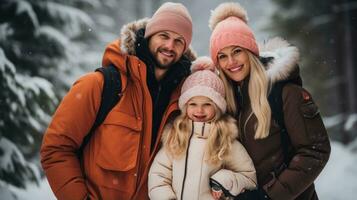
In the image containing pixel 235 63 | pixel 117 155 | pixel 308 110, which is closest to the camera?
pixel 308 110

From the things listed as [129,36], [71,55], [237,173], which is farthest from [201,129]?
[71,55]

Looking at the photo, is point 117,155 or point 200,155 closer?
point 117,155

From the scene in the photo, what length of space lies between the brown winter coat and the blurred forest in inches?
112

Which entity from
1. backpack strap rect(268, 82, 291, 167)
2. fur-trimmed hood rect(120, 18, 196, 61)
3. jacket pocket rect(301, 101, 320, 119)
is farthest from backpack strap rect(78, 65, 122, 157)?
jacket pocket rect(301, 101, 320, 119)

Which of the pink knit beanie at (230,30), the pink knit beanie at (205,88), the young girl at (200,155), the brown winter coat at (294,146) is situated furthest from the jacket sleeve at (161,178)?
the pink knit beanie at (230,30)

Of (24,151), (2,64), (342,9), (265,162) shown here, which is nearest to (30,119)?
(2,64)

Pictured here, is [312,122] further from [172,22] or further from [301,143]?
[172,22]

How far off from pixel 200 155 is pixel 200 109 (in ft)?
1.67

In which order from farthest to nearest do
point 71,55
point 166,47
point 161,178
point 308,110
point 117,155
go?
1. point 71,55
2. point 166,47
3. point 161,178
4. point 117,155
5. point 308,110

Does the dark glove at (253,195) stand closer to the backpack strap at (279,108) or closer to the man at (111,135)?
the backpack strap at (279,108)

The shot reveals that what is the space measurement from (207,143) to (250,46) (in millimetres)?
1114

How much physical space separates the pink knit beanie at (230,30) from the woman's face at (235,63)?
8cm

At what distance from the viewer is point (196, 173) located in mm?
3592

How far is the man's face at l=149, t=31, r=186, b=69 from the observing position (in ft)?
13.4
